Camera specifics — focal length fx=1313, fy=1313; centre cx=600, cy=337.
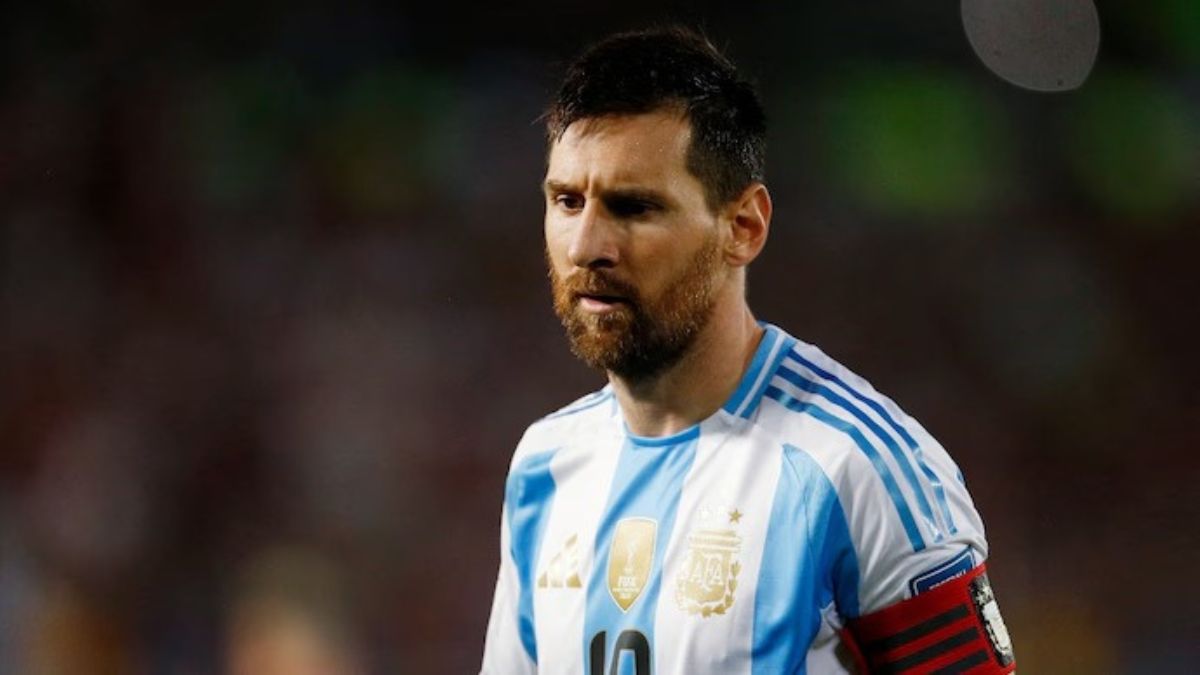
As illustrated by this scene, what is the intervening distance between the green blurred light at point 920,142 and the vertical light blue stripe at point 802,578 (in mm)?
3137

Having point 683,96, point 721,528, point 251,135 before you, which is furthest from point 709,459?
point 251,135

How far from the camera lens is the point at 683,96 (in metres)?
1.78

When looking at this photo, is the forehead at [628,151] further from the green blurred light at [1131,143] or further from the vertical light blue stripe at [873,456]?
the green blurred light at [1131,143]

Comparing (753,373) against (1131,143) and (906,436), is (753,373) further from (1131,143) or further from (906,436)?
(1131,143)

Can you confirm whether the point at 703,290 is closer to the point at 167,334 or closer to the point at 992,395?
the point at 992,395

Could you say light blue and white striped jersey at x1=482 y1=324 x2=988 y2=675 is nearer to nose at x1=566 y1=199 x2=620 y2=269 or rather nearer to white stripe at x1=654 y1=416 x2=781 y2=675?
white stripe at x1=654 y1=416 x2=781 y2=675

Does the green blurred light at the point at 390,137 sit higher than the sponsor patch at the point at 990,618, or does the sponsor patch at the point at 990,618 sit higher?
the green blurred light at the point at 390,137

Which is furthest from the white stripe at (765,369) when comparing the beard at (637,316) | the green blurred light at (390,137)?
the green blurred light at (390,137)

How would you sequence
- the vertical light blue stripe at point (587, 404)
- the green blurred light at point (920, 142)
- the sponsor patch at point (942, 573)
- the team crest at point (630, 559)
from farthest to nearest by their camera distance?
the green blurred light at point (920, 142) < the vertical light blue stripe at point (587, 404) < the team crest at point (630, 559) < the sponsor patch at point (942, 573)

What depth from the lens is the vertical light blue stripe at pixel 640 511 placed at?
1.78m

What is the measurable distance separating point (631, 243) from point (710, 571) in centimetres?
44

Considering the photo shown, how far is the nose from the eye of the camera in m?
1.69

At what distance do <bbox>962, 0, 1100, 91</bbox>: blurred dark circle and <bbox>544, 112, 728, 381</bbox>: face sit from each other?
3.07 m

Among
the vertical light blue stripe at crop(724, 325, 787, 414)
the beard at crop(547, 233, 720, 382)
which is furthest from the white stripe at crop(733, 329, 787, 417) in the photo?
the beard at crop(547, 233, 720, 382)
